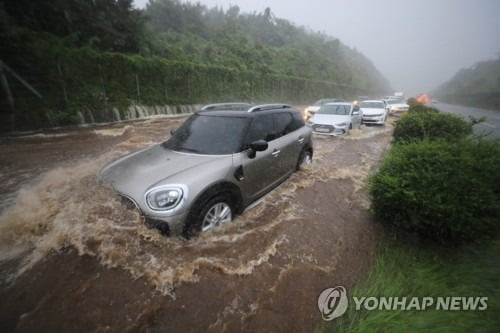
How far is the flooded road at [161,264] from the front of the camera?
196cm

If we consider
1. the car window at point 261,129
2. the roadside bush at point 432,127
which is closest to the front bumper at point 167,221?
the car window at point 261,129

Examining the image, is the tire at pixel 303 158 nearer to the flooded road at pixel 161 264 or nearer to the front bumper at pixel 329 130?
Result: the flooded road at pixel 161 264

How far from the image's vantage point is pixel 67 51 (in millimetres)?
10844

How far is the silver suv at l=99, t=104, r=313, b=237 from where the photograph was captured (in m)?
2.48

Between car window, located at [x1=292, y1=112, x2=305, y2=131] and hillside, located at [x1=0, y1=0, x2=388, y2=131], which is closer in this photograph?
car window, located at [x1=292, y1=112, x2=305, y2=131]

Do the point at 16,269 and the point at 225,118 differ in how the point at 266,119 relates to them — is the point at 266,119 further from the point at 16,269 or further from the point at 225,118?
the point at 16,269

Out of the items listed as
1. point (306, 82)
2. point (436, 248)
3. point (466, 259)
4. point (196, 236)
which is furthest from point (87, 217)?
point (306, 82)

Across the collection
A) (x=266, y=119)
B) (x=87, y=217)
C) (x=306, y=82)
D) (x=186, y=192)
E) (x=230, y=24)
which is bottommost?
(x=87, y=217)

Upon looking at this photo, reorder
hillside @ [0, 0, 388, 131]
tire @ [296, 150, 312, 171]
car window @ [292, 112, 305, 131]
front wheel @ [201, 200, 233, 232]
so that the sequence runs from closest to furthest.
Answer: front wheel @ [201, 200, 233, 232]
car window @ [292, 112, 305, 131]
tire @ [296, 150, 312, 171]
hillside @ [0, 0, 388, 131]

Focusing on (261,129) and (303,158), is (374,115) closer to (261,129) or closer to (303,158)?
(303,158)

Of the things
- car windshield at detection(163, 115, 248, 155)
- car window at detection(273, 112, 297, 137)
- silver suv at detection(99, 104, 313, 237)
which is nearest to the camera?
silver suv at detection(99, 104, 313, 237)

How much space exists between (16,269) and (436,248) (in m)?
4.85

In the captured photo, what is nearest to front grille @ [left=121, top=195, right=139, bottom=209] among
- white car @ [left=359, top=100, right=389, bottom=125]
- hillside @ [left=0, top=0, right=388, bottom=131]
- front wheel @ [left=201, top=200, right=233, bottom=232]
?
front wheel @ [left=201, top=200, right=233, bottom=232]

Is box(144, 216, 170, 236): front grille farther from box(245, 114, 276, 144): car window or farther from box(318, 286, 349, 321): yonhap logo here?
box(318, 286, 349, 321): yonhap logo
